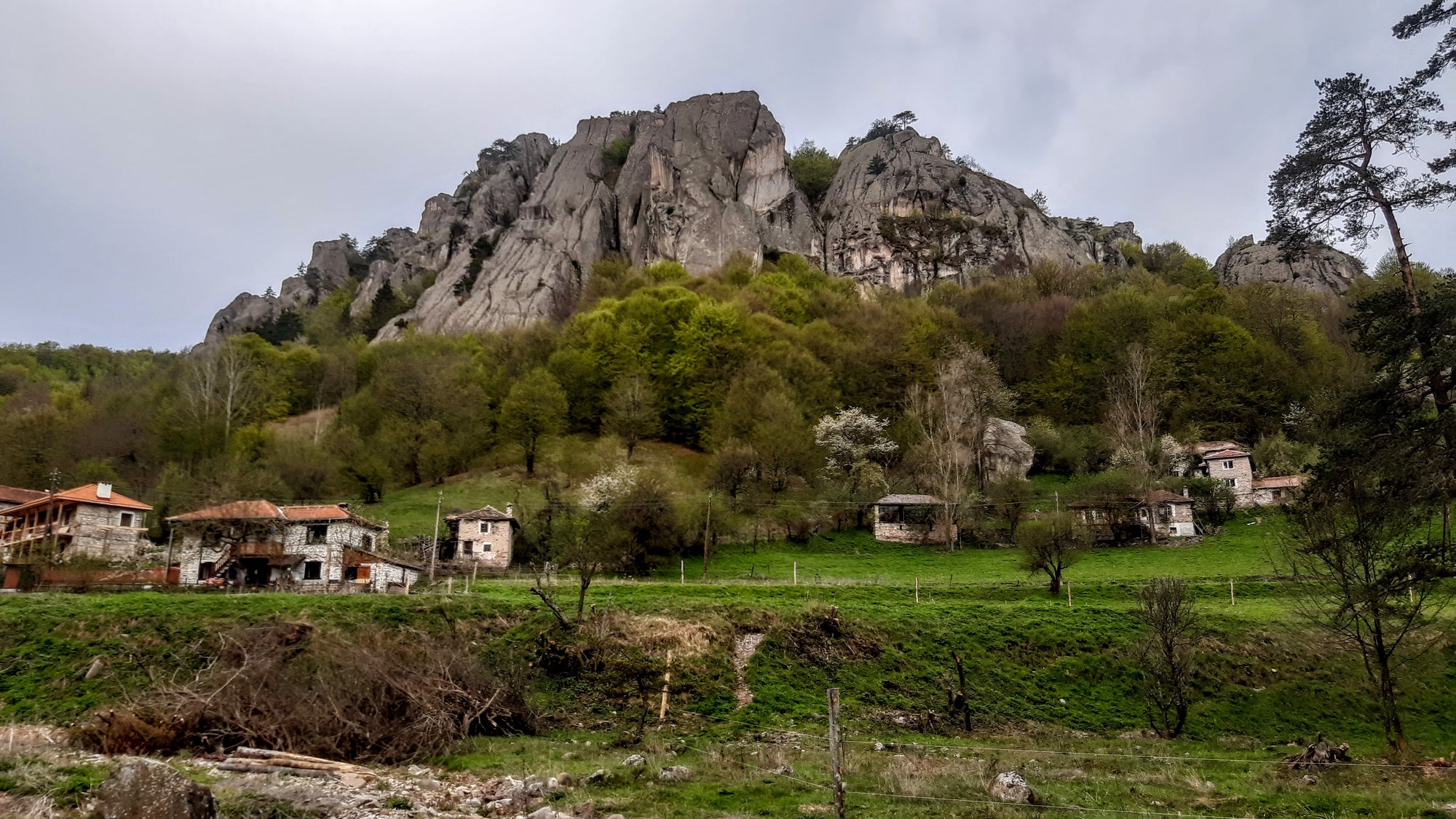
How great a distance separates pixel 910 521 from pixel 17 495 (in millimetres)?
51423

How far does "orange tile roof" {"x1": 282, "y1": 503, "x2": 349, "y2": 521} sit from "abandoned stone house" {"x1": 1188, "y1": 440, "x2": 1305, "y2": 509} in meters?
51.9

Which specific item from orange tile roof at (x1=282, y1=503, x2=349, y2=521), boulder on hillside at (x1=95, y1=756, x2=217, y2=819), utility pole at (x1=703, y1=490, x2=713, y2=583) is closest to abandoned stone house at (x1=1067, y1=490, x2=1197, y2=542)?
utility pole at (x1=703, y1=490, x2=713, y2=583)

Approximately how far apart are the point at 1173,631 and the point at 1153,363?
53423 mm

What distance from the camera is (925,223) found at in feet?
388

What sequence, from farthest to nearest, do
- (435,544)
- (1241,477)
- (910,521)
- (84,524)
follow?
(1241,477)
(910,521)
(435,544)
(84,524)

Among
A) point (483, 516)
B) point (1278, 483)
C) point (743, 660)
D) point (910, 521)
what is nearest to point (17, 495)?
point (483, 516)

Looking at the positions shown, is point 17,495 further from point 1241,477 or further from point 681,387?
point 1241,477

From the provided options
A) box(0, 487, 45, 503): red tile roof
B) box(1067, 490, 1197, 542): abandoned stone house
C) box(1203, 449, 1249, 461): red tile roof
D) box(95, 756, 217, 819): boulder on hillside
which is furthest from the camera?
box(1203, 449, 1249, 461): red tile roof

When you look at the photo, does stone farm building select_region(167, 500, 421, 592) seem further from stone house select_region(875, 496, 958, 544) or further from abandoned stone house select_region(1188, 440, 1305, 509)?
abandoned stone house select_region(1188, 440, 1305, 509)

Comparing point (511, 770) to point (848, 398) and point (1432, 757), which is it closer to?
point (1432, 757)

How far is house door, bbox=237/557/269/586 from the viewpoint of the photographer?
39.2m

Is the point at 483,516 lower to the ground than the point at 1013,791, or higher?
higher

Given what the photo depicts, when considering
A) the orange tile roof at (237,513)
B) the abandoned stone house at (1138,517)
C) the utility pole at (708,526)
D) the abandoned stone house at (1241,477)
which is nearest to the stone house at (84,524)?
the orange tile roof at (237,513)

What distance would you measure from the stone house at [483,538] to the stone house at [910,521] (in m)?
22.2
